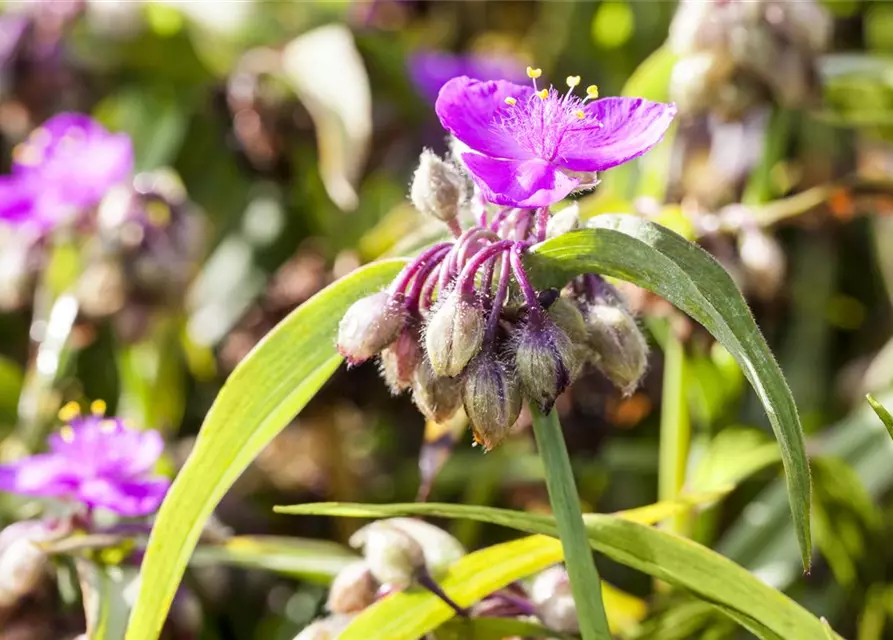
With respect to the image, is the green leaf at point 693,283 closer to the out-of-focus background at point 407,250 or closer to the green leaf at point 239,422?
the green leaf at point 239,422

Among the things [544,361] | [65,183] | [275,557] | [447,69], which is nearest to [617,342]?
[544,361]

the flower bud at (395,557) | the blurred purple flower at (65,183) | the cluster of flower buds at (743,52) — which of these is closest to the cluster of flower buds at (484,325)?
the flower bud at (395,557)

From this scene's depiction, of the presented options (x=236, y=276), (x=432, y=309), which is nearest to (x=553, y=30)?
(x=236, y=276)

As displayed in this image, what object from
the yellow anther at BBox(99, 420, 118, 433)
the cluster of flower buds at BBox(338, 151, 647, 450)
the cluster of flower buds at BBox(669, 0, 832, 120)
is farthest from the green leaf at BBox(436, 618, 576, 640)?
the cluster of flower buds at BBox(669, 0, 832, 120)

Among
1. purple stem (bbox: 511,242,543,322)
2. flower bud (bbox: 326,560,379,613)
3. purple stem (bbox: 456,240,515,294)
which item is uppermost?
purple stem (bbox: 456,240,515,294)

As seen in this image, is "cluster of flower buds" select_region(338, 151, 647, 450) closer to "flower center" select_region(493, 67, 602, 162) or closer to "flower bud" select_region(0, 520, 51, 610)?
"flower center" select_region(493, 67, 602, 162)

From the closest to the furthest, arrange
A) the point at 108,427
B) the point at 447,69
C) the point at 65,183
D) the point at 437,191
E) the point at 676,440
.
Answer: the point at 437,191, the point at 108,427, the point at 676,440, the point at 65,183, the point at 447,69

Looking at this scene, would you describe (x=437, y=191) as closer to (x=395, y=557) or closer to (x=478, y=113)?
(x=478, y=113)
